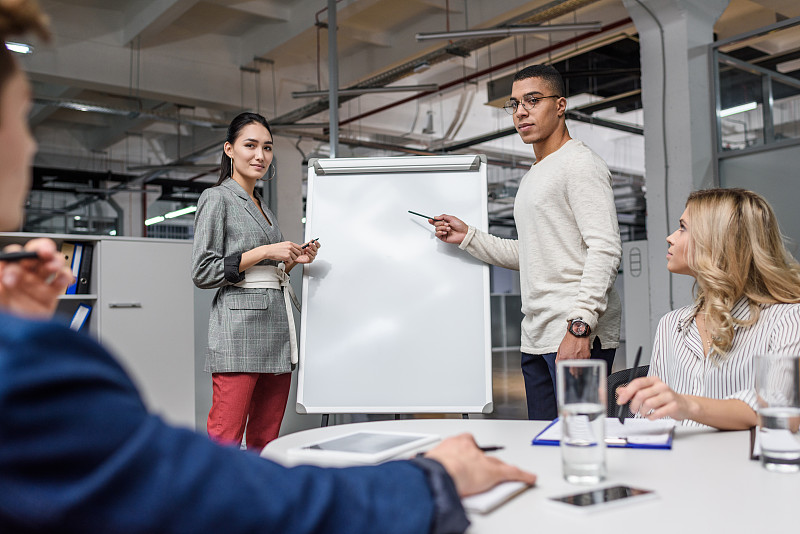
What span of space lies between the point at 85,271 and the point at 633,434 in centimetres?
337

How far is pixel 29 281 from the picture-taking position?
739 millimetres

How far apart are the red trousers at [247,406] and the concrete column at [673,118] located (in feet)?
11.2

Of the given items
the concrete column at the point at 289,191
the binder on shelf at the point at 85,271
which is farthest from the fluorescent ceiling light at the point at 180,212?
the binder on shelf at the point at 85,271

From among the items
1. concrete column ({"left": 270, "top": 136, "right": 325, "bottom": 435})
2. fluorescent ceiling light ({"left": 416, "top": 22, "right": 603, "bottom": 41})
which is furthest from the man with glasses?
concrete column ({"left": 270, "top": 136, "right": 325, "bottom": 435})

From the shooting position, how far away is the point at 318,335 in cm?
247

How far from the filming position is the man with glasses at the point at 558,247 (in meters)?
2.06

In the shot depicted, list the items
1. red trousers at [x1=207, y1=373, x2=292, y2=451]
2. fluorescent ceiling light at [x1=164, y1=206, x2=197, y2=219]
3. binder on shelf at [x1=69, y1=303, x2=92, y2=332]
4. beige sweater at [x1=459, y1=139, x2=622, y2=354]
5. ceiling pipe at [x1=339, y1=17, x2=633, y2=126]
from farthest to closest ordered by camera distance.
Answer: fluorescent ceiling light at [x1=164, y1=206, x2=197, y2=219] → ceiling pipe at [x1=339, y1=17, x2=633, y2=126] → binder on shelf at [x1=69, y1=303, x2=92, y2=332] → red trousers at [x1=207, y1=373, x2=292, y2=451] → beige sweater at [x1=459, y1=139, x2=622, y2=354]

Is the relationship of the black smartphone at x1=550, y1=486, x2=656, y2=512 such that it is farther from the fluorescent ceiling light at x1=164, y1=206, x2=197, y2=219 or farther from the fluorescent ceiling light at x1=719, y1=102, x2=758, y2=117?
the fluorescent ceiling light at x1=164, y1=206, x2=197, y2=219

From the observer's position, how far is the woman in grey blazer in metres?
2.28

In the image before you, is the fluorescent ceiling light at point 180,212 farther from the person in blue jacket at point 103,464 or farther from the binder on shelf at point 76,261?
the person in blue jacket at point 103,464

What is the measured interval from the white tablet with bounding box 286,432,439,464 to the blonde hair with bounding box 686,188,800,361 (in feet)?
2.57

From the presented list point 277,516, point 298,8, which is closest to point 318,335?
point 277,516

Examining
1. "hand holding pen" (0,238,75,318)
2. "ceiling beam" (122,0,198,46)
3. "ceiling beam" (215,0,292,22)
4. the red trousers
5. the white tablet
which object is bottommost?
the red trousers

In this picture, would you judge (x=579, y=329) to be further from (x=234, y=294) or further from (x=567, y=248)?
(x=234, y=294)
